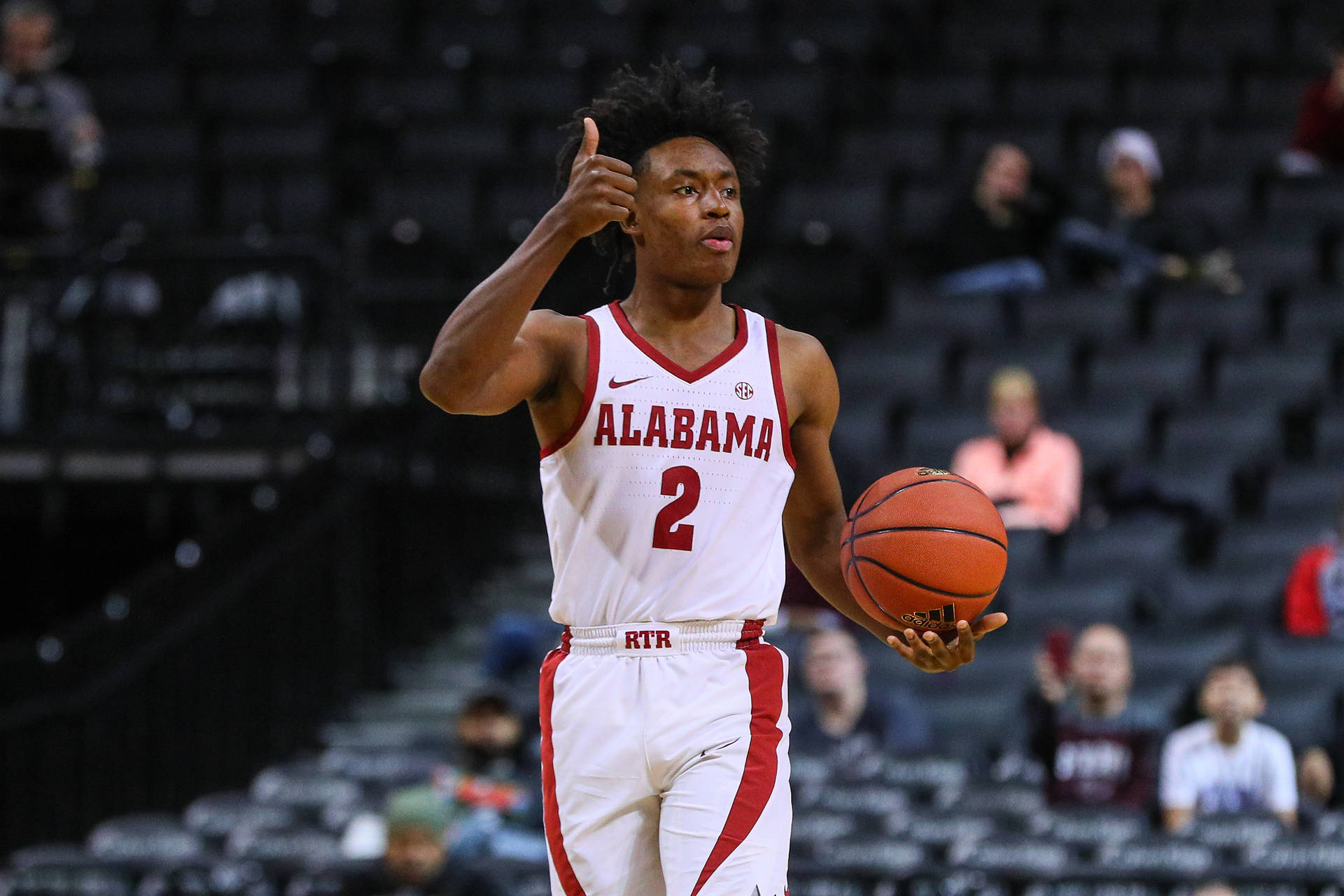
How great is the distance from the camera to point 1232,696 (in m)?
7.81

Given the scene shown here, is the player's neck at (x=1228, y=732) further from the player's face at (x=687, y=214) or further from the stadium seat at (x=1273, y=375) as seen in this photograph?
the player's face at (x=687, y=214)

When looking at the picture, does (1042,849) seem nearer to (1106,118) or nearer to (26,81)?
(1106,118)

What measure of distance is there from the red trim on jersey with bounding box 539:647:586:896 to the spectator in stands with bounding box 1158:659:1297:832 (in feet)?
14.0

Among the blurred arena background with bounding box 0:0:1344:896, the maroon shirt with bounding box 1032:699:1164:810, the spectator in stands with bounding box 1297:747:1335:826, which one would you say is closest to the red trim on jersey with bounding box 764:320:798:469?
the blurred arena background with bounding box 0:0:1344:896

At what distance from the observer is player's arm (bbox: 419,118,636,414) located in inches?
150

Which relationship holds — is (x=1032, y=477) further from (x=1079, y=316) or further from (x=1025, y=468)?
(x=1079, y=316)

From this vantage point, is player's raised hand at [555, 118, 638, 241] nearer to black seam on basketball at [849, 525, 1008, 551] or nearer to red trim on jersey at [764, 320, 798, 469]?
red trim on jersey at [764, 320, 798, 469]

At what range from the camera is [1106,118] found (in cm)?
1255

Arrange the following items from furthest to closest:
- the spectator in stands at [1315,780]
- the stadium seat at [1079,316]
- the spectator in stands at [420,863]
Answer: the stadium seat at [1079,316], the spectator in stands at [1315,780], the spectator in stands at [420,863]

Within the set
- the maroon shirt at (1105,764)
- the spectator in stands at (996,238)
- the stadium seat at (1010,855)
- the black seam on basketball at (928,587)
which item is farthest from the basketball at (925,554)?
the spectator in stands at (996,238)

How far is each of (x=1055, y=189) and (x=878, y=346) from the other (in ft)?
4.55

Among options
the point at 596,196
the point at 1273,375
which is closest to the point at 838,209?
the point at 1273,375

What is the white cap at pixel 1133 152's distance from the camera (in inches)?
456

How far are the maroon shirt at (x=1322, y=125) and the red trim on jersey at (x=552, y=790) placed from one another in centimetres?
872
